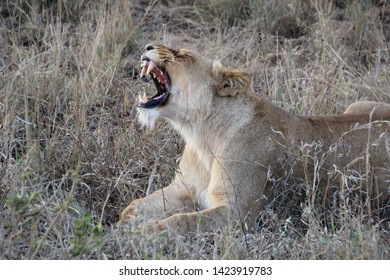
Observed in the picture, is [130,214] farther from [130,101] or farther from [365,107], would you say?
[365,107]

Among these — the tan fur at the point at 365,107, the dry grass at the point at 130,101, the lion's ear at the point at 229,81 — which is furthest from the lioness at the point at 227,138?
the tan fur at the point at 365,107

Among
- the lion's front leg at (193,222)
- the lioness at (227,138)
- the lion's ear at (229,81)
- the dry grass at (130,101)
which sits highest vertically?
the lion's ear at (229,81)

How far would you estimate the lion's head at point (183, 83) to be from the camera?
4.81 m

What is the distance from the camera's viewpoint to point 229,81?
4.82 m

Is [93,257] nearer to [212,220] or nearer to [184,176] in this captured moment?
[212,220]

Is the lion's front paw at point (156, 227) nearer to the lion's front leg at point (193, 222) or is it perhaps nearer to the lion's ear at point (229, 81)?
the lion's front leg at point (193, 222)

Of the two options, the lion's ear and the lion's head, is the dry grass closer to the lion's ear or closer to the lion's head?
the lion's head

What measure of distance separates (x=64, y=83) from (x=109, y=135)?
2.37ft

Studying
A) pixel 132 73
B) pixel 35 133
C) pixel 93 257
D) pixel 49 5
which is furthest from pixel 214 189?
pixel 49 5

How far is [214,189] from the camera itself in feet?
15.3

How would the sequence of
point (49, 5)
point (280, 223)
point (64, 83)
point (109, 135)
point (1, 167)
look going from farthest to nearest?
1. point (49, 5)
2. point (64, 83)
3. point (109, 135)
4. point (1, 167)
5. point (280, 223)

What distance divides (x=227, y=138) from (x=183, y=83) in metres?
0.34

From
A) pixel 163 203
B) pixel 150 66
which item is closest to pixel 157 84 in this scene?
pixel 150 66

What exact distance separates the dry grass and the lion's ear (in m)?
0.44
